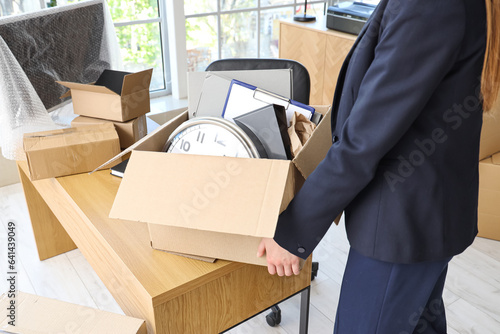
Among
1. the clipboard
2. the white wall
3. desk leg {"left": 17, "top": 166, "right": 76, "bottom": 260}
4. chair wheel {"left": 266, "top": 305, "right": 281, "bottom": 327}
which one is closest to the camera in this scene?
the clipboard

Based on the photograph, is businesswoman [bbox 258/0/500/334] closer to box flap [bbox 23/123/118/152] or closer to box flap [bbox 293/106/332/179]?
box flap [bbox 293/106/332/179]

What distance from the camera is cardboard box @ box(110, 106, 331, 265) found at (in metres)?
0.90

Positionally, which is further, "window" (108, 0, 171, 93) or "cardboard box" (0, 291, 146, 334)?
"window" (108, 0, 171, 93)

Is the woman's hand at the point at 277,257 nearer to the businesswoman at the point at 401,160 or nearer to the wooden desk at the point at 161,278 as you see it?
the businesswoman at the point at 401,160

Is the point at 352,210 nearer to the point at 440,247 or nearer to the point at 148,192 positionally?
the point at 440,247

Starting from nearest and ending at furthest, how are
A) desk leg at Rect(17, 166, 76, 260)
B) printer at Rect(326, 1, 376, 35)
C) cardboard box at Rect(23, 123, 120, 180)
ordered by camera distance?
cardboard box at Rect(23, 123, 120, 180), desk leg at Rect(17, 166, 76, 260), printer at Rect(326, 1, 376, 35)

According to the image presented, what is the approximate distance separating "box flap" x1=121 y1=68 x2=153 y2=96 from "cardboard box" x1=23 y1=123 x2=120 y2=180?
0.16 meters

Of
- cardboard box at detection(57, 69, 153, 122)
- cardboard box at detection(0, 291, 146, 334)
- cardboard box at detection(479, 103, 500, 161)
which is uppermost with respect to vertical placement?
cardboard box at detection(57, 69, 153, 122)

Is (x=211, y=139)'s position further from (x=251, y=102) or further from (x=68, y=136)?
(x=68, y=136)

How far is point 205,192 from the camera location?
93 cm

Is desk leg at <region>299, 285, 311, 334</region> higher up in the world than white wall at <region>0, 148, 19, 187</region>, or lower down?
higher up

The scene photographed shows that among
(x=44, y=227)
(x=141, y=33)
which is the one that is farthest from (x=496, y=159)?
(x=141, y=33)

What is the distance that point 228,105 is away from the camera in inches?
52.0

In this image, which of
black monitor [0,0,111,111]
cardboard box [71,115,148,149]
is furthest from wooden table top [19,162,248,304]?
black monitor [0,0,111,111]
